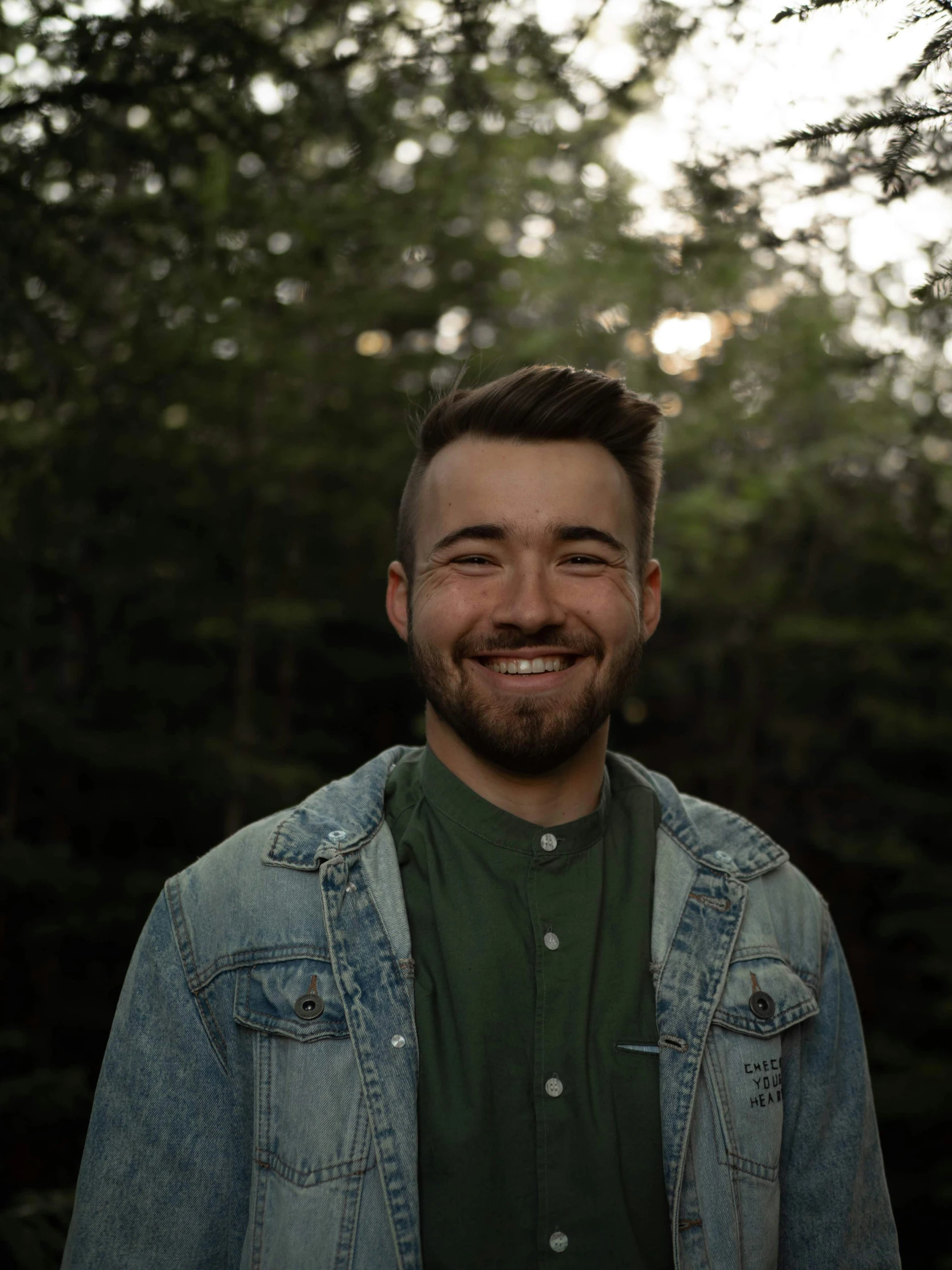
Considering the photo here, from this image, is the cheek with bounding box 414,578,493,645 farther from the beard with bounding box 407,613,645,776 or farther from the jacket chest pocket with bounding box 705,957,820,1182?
the jacket chest pocket with bounding box 705,957,820,1182

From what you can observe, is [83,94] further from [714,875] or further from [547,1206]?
[547,1206]

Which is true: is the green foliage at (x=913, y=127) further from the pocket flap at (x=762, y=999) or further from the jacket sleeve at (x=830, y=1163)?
the jacket sleeve at (x=830, y=1163)

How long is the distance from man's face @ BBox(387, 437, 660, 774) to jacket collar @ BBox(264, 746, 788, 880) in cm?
25

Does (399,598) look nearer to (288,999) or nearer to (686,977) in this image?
(288,999)

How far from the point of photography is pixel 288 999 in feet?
5.71

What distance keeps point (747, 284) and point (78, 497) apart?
3.91 metres

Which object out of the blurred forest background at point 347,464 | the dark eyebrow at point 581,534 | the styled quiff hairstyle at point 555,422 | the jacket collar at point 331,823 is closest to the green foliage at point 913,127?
the blurred forest background at point 347,464

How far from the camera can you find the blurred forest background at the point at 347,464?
2340 millimetres

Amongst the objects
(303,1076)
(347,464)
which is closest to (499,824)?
(303,1076)

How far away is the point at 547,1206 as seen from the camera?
1664 millimetres

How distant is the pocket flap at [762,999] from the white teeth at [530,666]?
2.27ft

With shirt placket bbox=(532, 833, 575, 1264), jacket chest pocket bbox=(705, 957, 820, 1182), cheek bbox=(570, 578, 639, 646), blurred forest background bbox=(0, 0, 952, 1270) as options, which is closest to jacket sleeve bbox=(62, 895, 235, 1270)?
shirt placket bbox=(532, 833, 575, 1264)

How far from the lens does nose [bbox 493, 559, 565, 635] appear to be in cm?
195

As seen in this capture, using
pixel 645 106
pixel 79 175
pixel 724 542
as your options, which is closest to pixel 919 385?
pixel 724 542
